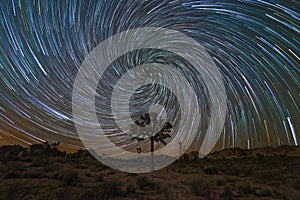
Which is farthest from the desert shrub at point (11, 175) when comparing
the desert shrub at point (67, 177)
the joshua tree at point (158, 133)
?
the joshua tree at point (158, 133)

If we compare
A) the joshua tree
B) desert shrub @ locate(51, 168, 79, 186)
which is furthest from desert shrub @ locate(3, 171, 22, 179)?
the joshua tree

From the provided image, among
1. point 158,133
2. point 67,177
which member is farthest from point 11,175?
point 158,133

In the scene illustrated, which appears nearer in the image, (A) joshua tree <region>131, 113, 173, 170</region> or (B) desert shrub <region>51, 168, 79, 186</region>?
(B) desert shrub <region>51, 168, 79, 186</region>

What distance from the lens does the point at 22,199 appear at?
8.70 metres

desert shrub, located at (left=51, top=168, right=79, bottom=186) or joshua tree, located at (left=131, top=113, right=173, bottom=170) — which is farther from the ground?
joshua tree, located at (left=131, top=113, right=173, bottom=170)

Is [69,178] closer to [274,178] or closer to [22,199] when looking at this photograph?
[22,199]

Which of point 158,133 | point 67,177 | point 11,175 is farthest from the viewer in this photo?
point 158,133

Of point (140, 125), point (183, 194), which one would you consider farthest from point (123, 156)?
point (183, 194)

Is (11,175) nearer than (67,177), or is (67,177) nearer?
(67,177)

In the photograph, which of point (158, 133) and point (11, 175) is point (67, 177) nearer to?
point (11, 175)

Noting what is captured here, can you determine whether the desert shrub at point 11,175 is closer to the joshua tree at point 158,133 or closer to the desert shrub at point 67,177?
the desert shrub at point 67,177

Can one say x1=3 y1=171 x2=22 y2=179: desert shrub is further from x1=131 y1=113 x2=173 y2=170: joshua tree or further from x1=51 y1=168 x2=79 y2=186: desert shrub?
x1=131 y1=113 x2=173 y2=170: joshua tree

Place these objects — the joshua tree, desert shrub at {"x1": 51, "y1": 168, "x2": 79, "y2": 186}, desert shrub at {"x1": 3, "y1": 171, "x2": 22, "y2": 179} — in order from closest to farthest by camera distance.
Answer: desert shrub at {"x1": 51, "y1": 168, "x2": 79, "y2": 186} → desert shrub at {"x1": 3, "y1": 171, "x2": 22, "y2": 179} → the joshua tree

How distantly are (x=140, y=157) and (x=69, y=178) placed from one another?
2771 centimetres
